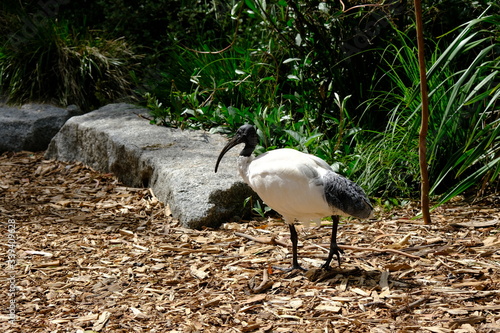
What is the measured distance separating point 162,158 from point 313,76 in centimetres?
161

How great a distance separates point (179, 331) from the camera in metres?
2.95

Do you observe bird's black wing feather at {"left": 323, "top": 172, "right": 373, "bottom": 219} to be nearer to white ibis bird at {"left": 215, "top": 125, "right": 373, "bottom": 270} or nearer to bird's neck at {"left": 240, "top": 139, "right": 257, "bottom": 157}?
white ibis bird at {"left": 215, "top": 125, "right": 373, "bottom": 270}

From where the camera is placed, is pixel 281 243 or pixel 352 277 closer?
pixel 352 277

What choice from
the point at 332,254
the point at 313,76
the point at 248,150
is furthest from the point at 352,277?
the point at 313,76

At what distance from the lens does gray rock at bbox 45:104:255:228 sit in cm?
452

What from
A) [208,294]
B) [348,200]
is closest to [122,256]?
[208,294]

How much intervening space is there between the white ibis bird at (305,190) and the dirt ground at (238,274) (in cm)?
32

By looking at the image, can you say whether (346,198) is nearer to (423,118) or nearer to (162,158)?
(423,118)

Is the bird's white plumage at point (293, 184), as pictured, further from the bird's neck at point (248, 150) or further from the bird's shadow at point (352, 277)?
the bird's shadow at point (352, 277)

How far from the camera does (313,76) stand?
225 inches

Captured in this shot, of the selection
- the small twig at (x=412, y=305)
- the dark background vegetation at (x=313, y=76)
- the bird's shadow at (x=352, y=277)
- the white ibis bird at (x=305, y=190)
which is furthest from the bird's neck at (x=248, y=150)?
the small twig at (x=412, y=305)

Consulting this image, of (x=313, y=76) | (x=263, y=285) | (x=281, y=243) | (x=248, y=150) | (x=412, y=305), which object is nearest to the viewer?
(x=412, y=305)

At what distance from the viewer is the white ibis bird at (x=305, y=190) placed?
330 cm

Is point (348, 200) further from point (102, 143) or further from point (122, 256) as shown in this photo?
point (102, 143)
